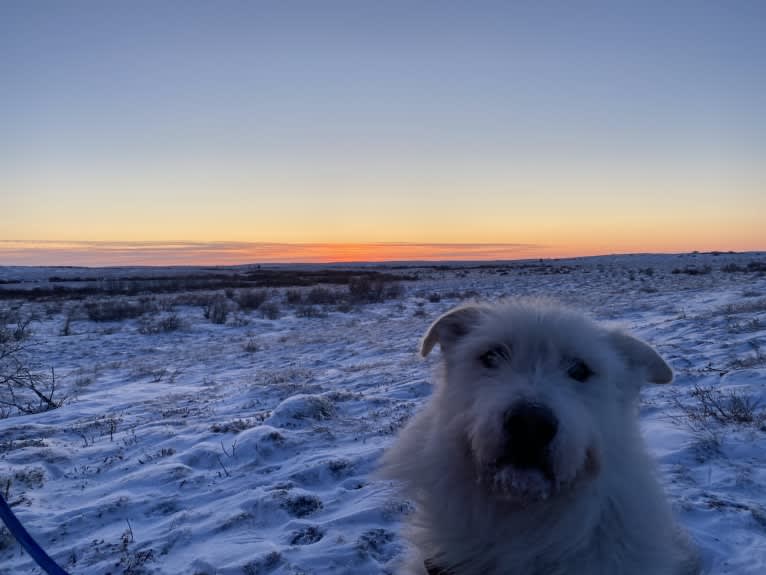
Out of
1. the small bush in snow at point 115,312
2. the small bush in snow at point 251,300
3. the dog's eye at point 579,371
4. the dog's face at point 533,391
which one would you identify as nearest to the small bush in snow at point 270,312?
the small bush in snow at point 251,300

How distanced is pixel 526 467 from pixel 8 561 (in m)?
3.31

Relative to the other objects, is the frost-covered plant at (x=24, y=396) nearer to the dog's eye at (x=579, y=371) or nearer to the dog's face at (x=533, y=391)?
the dog's face at (x=533, y=391)

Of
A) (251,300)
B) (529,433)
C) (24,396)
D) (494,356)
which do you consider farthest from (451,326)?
(251,300)

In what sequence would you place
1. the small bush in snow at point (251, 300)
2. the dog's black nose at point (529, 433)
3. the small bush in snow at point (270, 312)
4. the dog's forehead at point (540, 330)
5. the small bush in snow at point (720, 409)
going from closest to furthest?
the dog's black nose at point (529, 433) < the dog's forehead at point (540, 330) < the small bush in snow at point (720, 409) < the small bush in snow at point (270, 312) < the small bush in snow at point (251, 300)

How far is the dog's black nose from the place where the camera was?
1685 mm

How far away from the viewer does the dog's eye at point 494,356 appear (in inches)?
82.9

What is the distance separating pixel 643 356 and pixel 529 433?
935mm

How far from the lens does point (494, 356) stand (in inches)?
84.0

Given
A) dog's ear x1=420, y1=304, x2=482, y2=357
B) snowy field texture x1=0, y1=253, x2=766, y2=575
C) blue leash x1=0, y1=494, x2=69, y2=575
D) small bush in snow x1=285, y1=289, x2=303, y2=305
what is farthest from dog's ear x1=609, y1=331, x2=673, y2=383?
small bush in snow x1=285, y1=289, x2=303, y2=305

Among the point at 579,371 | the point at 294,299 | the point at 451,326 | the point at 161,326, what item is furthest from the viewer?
the point at 294,299

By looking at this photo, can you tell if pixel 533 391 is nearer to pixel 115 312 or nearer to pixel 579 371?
pixel 579 371

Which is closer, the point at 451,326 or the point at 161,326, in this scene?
the point at 451,326

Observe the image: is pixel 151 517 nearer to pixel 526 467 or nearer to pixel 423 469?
pixel 423 469

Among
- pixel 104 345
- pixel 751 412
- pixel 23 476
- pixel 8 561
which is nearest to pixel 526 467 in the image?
pixel 8 561
